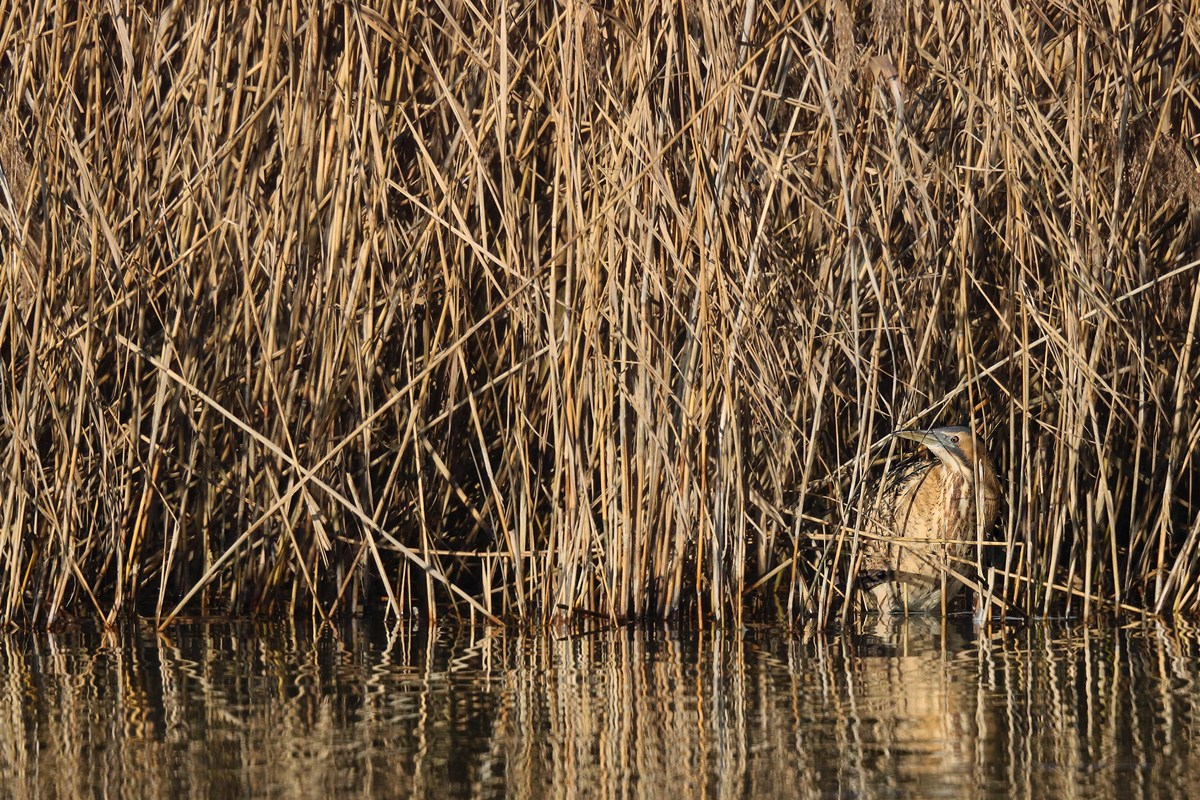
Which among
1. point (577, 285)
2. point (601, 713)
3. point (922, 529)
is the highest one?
point (577, 285)

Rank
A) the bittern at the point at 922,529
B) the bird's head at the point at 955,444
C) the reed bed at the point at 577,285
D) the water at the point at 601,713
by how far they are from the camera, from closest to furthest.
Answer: the water at the point at 601,713, the reed bed at the point at 577,285, the bird's head at the point at 955,444, the bittern at the point at 922,529

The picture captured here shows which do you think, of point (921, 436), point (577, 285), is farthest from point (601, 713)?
point (921, 436)

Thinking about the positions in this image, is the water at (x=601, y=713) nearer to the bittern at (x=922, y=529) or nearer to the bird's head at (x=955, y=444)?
the bittern at (x=922, y=529)

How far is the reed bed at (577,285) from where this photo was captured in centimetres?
331

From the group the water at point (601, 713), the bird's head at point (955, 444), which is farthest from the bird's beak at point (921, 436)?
the water at point (601, 713)

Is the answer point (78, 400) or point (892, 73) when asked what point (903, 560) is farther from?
point (78, 400)

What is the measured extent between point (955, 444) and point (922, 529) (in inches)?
10.4

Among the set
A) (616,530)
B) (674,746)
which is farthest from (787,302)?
(674,746)

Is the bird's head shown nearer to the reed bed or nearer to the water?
the reed bed

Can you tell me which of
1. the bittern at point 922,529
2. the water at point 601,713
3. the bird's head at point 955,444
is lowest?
the water at point 601,713

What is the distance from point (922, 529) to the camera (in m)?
3.66

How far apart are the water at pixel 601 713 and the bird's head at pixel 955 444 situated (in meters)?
0.34

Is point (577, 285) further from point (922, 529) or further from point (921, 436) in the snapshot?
point (922, 529)

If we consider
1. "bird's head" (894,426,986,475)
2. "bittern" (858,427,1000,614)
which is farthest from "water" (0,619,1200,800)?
"bird's head" (894,426,986,475)
